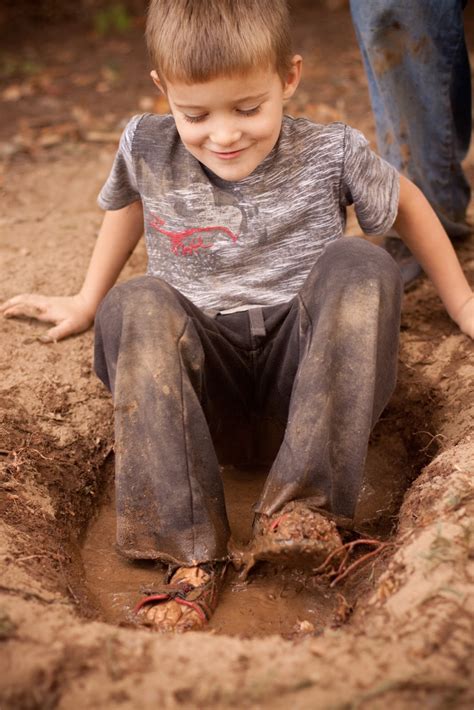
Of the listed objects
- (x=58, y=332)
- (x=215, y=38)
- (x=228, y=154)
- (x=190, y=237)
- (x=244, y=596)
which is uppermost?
(x=215, y=38)

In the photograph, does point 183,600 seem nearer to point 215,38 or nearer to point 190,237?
point 190,237

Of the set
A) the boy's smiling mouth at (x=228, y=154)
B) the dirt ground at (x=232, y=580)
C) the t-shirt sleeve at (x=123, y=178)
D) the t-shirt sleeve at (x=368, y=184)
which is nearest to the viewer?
the dirt ground at (x=232, y=580)

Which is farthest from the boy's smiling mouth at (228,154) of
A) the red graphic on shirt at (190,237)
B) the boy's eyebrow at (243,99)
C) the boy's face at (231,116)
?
the red graphic on shirt at (190,237)

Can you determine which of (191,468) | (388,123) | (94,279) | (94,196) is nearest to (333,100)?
(94,196)

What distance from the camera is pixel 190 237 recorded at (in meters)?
2.28

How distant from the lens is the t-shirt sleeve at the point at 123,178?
7.54 ft

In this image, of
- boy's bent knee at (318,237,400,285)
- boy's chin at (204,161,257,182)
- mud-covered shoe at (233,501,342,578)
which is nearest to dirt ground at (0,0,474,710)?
mud-covered shoe at (233,501,342,578)

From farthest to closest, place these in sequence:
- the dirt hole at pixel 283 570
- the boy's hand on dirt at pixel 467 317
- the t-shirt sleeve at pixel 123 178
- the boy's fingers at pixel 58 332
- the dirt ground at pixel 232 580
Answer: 1. the boy's fingers at pixel 58 332
2. the boy's hand on dirt at pixel 467 317
3. the t-shirt sleeve at pixel 123 178
4. the dirt hole at pixel 283 570
5. the dirt ground at pixel 232 580

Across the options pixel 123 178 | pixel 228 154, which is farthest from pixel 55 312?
pixel 228 154

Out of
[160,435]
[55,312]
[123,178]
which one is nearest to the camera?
[160,435]

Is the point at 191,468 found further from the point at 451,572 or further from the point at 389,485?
the point at 389,485

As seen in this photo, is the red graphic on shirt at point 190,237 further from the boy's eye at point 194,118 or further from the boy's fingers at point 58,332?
the boy's fingers at point 58,332

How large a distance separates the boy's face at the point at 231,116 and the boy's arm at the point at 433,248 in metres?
0.44

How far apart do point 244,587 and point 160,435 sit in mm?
416
